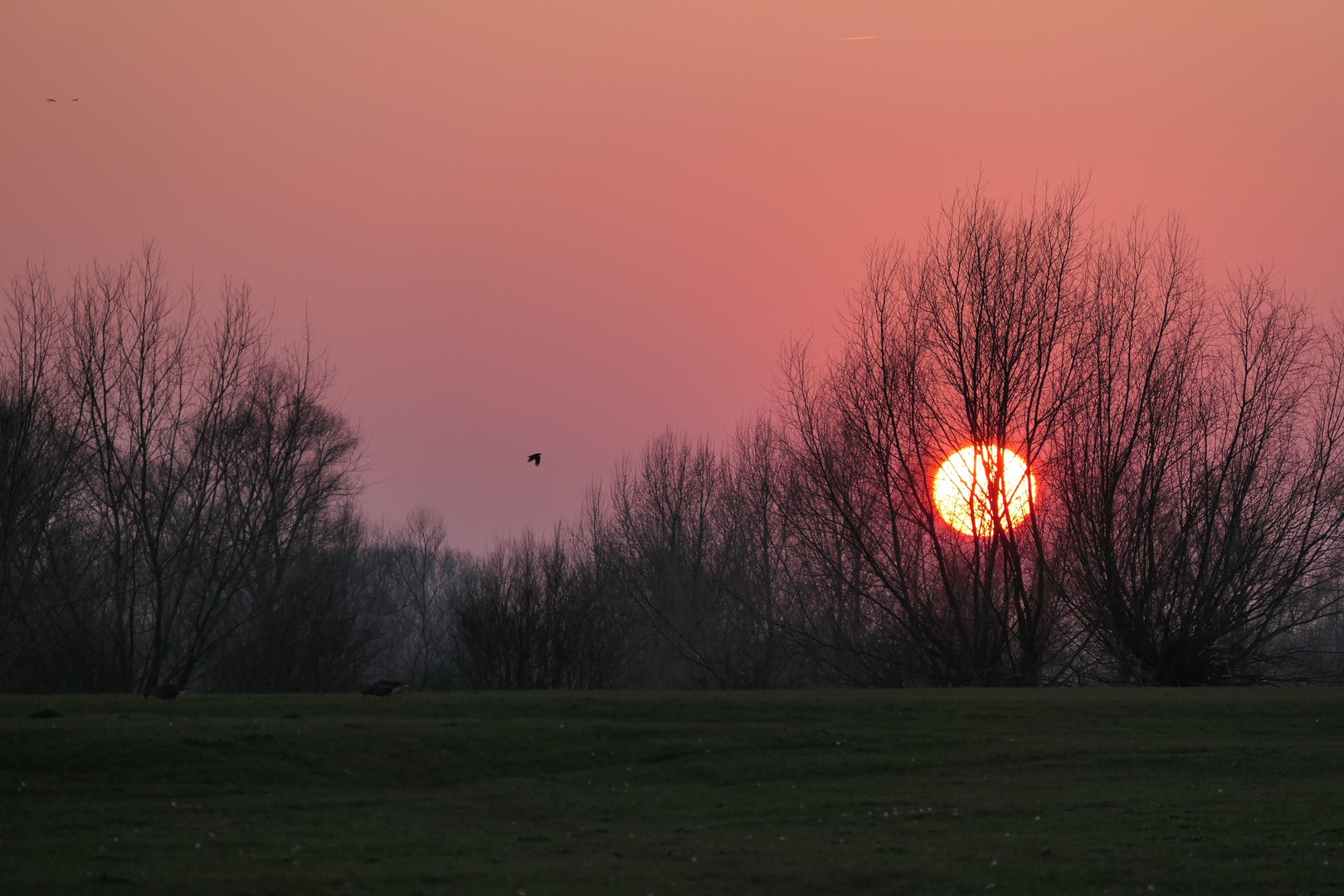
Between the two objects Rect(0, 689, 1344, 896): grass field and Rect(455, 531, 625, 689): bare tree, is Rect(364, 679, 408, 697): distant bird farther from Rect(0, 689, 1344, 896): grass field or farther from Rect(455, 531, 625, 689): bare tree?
Rect(455, 531, 625, 689): bare tree

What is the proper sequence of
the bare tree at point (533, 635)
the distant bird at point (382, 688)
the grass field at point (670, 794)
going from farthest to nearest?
the bare tree at point (533, 635)
the distant bird at point (382, 688)
the grass field at point (670, 794)

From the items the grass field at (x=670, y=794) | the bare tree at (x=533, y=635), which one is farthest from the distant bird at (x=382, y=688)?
the bare tree at (x=533, y=635)

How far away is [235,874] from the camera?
9.30 meters

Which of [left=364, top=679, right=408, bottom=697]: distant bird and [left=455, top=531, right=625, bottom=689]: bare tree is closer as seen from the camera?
[left=364, top=679, right=408, bottom=697]: distant bird

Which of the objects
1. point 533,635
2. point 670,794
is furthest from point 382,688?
point 533,635

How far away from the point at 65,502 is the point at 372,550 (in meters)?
64.7

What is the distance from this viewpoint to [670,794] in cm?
1384

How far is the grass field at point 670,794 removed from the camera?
958cm

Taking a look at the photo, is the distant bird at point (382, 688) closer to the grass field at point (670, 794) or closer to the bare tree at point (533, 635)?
the grass field at point (670, 794)

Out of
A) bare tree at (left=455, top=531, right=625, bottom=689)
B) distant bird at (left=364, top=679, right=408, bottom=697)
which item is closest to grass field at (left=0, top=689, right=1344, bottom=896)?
distant bird at (left=364, top=679, right=408, bottom=697)

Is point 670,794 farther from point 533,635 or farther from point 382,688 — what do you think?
Answer: point 533,635

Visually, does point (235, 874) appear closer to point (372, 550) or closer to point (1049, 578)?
point (1049, 578)

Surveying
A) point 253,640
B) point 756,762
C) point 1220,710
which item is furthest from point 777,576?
point 756,762

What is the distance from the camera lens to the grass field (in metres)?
9.58
